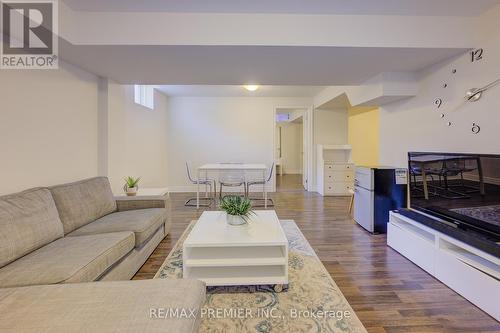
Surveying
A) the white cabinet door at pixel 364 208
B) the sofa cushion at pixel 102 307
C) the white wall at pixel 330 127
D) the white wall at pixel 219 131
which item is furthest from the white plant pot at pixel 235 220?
the white wall at pixel 330 127

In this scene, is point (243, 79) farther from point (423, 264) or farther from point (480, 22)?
point (423, 264)

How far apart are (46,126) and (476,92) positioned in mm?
4246

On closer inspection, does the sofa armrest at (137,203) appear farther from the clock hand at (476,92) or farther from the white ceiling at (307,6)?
the clock hand at (476,92)

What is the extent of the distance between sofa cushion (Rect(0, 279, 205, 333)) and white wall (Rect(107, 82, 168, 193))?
257cm

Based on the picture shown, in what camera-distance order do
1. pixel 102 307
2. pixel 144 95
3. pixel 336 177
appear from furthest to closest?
pixel 336 177
pixel 144 95
pixel 102 307

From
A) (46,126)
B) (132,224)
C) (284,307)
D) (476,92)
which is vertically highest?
(476,92)

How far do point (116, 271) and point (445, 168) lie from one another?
304 cm

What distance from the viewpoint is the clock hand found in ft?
7.55

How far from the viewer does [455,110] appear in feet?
8.84

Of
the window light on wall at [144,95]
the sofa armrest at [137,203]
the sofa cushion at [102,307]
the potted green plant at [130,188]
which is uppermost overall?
the window light on wall at [144,95]

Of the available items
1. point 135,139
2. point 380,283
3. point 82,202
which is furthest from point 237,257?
point 135,139

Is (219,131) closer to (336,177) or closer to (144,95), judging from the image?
(144,95)

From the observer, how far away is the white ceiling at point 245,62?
2541 mm

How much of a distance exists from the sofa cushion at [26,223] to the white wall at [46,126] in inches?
15.5
